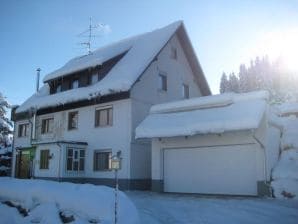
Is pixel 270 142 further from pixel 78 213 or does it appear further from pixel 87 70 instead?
pixel 87 70

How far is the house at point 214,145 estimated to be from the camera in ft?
55.7

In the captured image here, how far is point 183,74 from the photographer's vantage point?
2900 centimetres

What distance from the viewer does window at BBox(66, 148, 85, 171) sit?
78.4ft

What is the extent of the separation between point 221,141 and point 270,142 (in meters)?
2.74

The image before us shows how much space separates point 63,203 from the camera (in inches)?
432

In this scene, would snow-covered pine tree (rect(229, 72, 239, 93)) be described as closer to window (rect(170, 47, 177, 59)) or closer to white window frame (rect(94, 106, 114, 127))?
window (rect(170, 47, 177, 59))

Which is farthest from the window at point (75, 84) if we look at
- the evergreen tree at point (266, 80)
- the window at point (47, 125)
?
the evergreen tree at point (266, 80)

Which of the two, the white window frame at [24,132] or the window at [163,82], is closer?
the window at [163,82]

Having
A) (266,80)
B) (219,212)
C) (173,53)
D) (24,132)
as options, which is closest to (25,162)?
(24,132)

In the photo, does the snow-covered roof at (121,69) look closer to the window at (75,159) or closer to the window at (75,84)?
the window at (75,84)

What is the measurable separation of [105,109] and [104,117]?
564 mm

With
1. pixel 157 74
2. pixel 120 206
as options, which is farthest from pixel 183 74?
pixel 120 206

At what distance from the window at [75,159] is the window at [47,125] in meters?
4.44

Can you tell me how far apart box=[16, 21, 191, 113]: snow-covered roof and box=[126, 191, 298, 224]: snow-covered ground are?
1011 cm
